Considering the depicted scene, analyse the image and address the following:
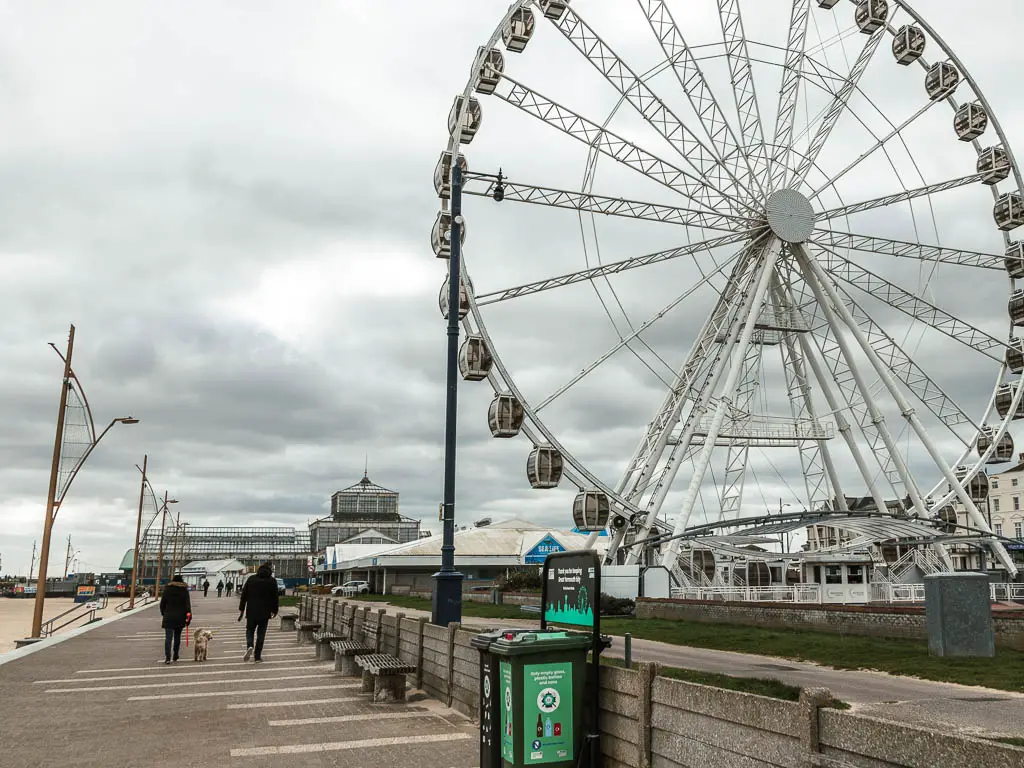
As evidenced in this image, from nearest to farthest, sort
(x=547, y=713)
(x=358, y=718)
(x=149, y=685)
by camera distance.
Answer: (x=547, y=713)
(x=358, y=718)
(x=149, y=685)

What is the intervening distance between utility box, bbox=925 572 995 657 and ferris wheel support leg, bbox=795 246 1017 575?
740 inches

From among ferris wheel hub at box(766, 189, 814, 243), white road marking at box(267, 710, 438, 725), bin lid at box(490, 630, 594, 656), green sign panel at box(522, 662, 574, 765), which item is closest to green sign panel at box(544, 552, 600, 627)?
bin lid at box(490, 630, 594, 656)

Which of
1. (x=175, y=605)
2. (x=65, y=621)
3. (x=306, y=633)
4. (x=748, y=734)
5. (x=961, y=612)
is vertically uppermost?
(x=961, y=612)

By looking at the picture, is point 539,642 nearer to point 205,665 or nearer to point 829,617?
point 205,665

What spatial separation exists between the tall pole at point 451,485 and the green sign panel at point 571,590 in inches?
231

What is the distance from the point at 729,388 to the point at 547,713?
23590 millimetres

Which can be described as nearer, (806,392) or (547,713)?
(547,713)

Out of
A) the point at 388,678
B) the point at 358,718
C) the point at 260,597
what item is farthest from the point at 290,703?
the point at 260,597

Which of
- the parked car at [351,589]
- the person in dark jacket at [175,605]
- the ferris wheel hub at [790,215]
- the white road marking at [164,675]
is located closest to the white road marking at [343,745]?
the white road marking at [164,675]

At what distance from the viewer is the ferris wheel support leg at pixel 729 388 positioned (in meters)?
29.6

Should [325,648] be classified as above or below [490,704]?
below

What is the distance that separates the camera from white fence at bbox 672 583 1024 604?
3045cm

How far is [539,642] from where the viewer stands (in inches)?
291

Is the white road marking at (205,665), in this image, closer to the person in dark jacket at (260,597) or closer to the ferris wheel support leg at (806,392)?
the person in dark jacket at (260,597)
